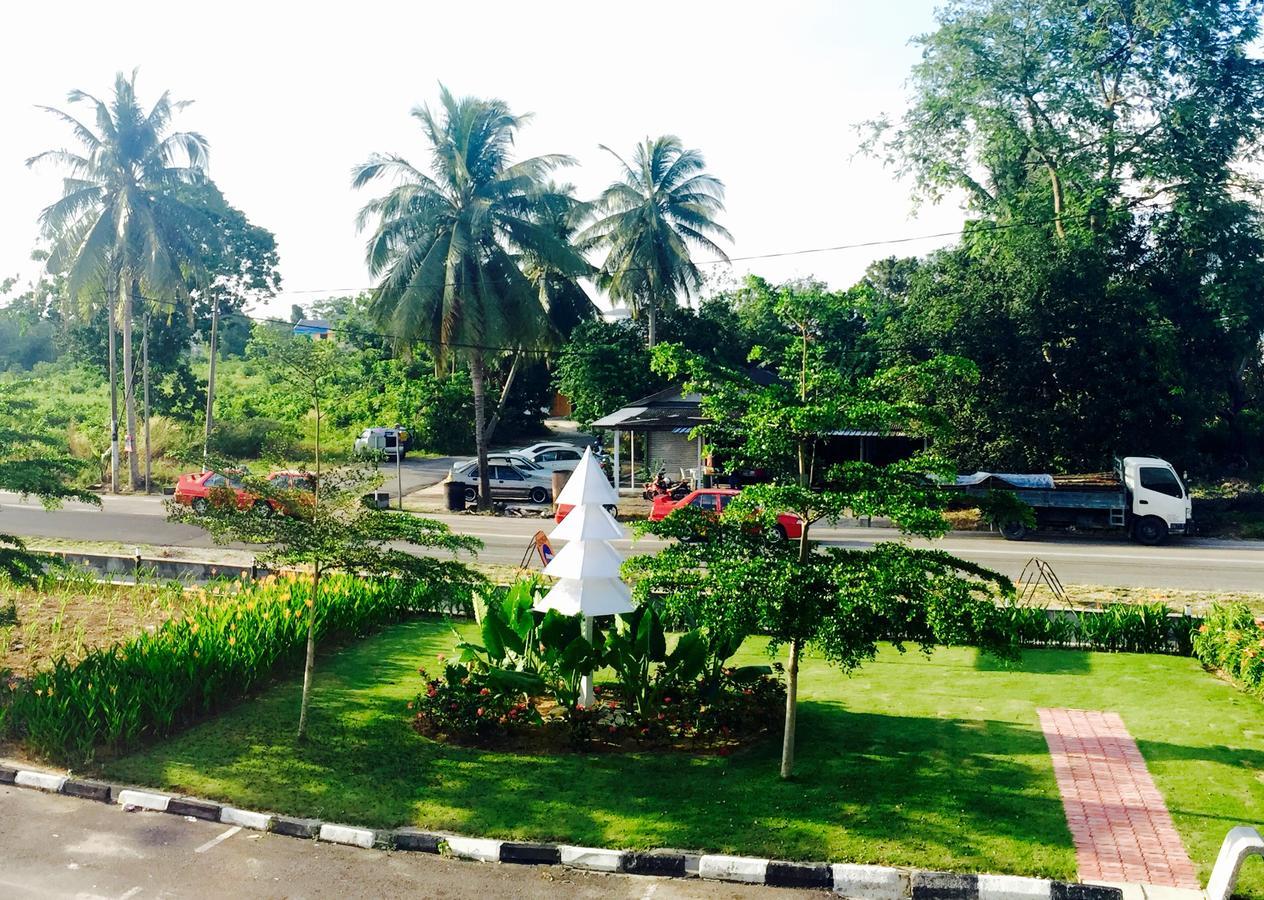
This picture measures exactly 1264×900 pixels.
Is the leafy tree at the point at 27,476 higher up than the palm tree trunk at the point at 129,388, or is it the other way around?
the palm tree trunk at the point at 129,388

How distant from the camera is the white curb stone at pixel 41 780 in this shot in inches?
398

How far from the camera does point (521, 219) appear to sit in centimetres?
3216

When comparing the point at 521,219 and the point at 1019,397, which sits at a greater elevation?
the point at 521,219

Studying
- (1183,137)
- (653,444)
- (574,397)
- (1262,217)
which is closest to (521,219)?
(653,444)

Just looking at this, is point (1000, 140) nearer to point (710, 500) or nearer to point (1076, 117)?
point (1076, 117)

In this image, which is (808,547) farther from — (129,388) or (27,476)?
(129,388)

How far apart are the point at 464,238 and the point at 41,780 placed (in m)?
22.9

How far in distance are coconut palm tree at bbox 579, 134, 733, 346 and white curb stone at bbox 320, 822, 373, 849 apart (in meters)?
35.9

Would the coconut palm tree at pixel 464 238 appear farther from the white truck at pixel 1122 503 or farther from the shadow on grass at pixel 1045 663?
the shadow on grass at pixel 1045 663

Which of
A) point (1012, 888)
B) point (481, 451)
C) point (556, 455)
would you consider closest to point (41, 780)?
point (1012, 888)

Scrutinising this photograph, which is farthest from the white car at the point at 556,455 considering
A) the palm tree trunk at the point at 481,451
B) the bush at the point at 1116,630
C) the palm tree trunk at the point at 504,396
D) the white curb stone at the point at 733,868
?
the white curb stone at the point at 733,868

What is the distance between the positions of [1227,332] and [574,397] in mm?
22824

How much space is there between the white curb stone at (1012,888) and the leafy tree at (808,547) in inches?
76.0

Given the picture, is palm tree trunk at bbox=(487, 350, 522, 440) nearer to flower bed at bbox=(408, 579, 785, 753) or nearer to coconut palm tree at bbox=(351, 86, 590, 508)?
coconut palm tree at bbox=(351, 86, 590, 508)
